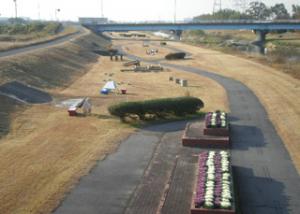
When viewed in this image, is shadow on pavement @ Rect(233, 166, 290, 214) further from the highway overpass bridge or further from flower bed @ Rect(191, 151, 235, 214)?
the highway overpass bridge

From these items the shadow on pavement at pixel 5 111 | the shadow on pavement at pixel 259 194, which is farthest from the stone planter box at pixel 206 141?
the shadow on pavement at pixel 5 111

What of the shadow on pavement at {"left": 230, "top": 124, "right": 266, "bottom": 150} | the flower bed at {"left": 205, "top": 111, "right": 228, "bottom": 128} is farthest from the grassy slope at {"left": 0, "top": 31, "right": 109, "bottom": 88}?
the shadow on pavement at {"left": 230, "top": 124, "right": 266, "bottom": 150}

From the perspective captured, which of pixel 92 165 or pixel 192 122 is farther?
pixel 192 122

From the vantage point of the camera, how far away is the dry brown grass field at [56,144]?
58.1 ft

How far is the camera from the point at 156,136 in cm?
2581

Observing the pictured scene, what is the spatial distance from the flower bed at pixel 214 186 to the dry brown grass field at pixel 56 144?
5148 millimetres

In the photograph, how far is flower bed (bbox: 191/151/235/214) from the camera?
1489 centimetres

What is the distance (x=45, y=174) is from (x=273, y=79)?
3319cm

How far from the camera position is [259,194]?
57.9ft

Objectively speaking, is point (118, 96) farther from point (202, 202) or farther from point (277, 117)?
point (202, 202)

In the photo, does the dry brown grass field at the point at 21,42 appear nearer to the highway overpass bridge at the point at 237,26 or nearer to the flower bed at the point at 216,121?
the flower bed at the point at 216,121

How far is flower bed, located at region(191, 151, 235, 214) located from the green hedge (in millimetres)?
9152

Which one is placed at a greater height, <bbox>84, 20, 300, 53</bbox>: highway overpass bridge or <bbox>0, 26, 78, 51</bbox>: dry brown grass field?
<bbox>84, 20, 300, 53</bbox>: highway overpass bridge

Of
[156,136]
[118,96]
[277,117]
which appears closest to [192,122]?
[156,136]
